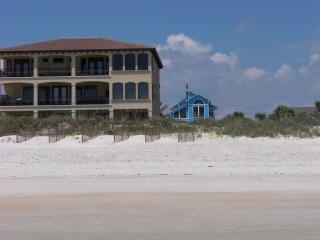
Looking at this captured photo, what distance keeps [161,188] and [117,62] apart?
27417mm

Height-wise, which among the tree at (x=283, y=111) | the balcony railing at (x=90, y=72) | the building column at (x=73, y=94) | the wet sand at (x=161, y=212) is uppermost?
the balcony railing at (x=90, y=72)

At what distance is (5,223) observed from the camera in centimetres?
884

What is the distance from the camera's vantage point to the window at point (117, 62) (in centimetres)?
3809

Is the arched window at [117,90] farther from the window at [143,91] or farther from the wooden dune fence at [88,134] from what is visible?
the wooden dune fence at [88,134]

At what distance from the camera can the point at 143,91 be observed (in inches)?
1487

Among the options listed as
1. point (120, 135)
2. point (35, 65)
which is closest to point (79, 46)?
point (35, 65)

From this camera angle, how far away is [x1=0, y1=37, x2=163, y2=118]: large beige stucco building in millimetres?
37625

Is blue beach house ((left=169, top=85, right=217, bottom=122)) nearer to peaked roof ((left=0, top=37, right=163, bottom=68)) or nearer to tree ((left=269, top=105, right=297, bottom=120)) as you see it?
peaked roof ((left=0, top=37, right=163, bottom=68))

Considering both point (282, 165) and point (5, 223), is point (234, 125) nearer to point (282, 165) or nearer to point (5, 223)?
point (282, 165)

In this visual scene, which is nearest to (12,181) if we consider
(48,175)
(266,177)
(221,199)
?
(48,175)

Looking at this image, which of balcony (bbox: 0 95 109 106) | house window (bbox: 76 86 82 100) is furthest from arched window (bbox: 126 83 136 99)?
house window (bbox: 76 86 82 100)

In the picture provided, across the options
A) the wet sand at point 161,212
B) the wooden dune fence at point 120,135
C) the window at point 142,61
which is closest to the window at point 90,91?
the window at point 142,61

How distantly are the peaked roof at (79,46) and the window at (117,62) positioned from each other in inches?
30.6

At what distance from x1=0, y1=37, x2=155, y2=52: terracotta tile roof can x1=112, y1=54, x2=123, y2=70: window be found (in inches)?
31.0
